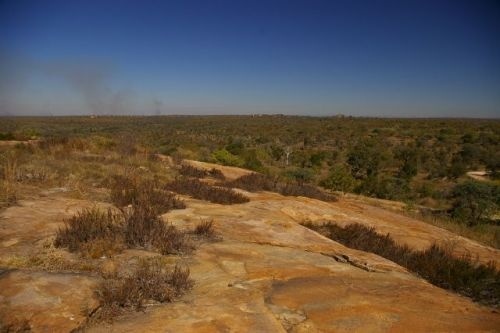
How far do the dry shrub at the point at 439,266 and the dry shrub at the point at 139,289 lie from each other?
3165mm

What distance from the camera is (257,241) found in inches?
210

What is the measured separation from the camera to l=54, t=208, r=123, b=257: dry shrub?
4230mm

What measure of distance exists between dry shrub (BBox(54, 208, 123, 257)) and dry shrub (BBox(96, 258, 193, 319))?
0.68m

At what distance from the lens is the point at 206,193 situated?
8.02 meters

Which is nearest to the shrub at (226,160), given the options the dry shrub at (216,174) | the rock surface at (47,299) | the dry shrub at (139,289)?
the dry shrub at (216,174)

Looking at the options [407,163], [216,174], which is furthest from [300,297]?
[407,163]

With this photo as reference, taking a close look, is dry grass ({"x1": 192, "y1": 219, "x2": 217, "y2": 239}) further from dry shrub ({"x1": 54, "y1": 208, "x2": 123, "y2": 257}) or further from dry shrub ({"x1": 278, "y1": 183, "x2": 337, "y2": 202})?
dry shrub ({"x1": 278, "y1": 183, "x2": 337, "y2": 202})

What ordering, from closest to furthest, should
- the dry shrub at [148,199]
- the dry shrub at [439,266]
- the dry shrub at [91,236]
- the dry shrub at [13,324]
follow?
the dry shrub at [13,324], the dry shrub at [91,236], the dry shrub at [439,266], the dry shrub at [148,199]

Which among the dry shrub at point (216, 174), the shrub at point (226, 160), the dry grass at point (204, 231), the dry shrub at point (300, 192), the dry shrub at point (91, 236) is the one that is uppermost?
the dry shrub at point (91, 236)

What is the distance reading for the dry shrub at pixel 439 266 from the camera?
4.49 m

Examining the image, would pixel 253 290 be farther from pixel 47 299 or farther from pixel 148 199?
pixel 148 199

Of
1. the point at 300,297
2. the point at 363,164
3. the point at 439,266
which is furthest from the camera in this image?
the point at 363,164

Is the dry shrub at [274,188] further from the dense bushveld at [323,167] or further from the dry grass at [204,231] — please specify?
the dry grass at [204,231]

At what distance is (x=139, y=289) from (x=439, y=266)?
379 cm
